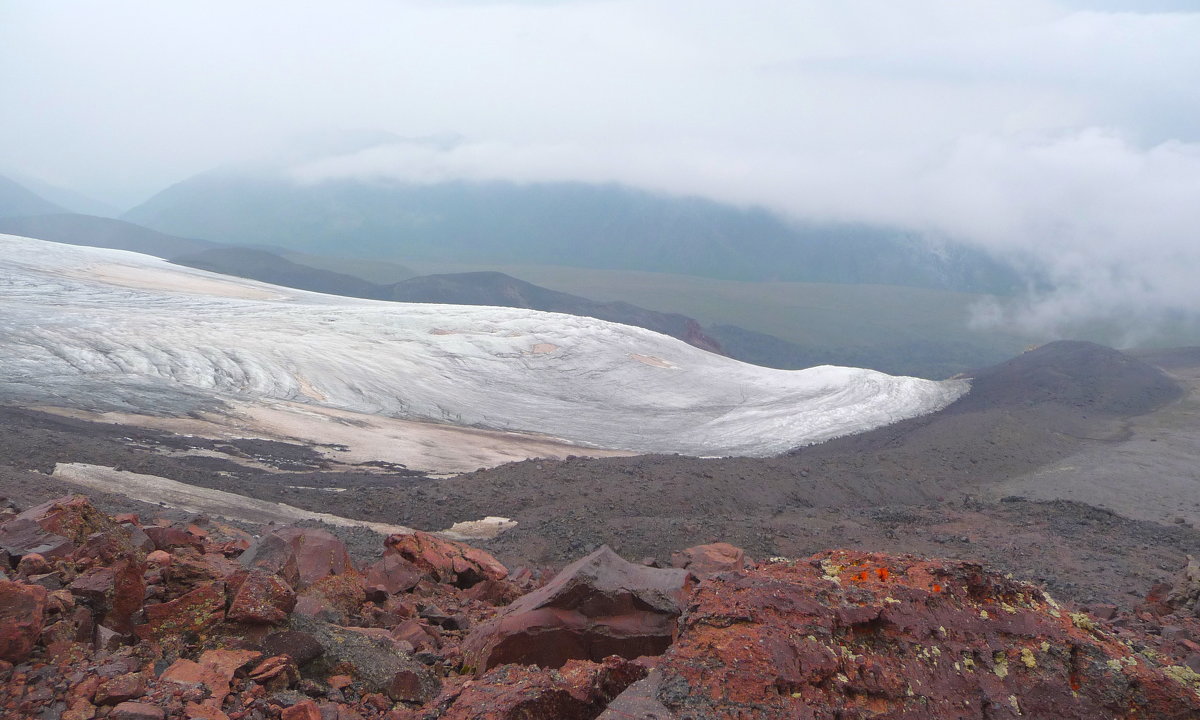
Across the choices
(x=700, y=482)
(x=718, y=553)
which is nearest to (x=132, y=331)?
(x=700, y=482)

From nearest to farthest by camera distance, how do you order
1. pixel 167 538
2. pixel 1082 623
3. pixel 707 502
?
pixel 1082 623
pixel 167 538
pixel 707 502

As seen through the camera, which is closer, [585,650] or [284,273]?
[585,650]

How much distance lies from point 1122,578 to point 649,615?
10.6 m

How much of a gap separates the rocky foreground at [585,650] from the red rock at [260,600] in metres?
0.01

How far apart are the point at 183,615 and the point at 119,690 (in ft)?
2.78

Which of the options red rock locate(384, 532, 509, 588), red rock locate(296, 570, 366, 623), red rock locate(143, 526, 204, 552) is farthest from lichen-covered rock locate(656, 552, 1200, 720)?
red rock locate(384, 532, 509, 588)

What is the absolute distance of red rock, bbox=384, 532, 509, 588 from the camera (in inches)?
329

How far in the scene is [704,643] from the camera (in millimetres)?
3479

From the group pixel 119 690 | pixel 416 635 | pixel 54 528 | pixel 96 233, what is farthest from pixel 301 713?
pixel 96 233

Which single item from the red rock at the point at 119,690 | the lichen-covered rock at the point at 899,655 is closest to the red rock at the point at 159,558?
the red rock at the point at 119,690

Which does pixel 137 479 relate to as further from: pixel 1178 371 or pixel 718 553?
pixel 1178 371

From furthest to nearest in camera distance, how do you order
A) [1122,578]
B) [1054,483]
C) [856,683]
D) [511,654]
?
[1054,483] < [1122,578] < [511,654] < [856,683]

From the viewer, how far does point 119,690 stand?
3857mm

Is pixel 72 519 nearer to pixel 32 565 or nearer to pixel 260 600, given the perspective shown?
pixel 32 565
